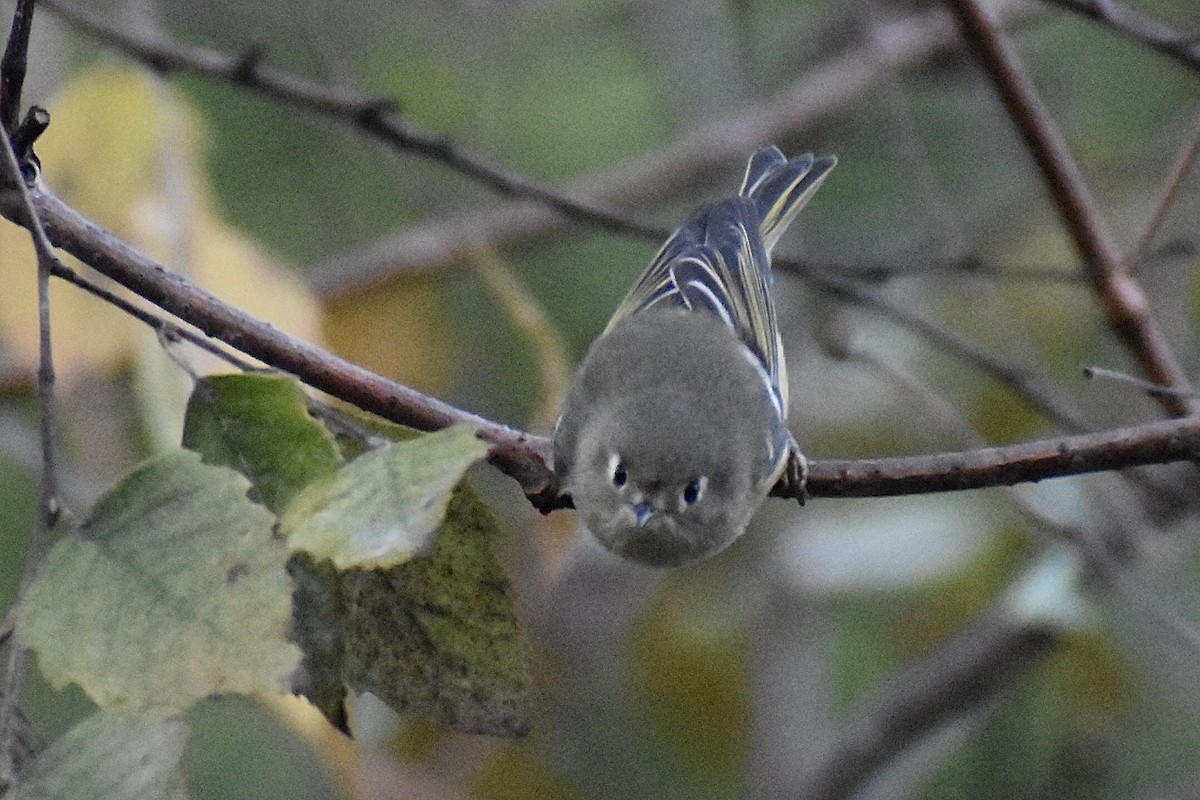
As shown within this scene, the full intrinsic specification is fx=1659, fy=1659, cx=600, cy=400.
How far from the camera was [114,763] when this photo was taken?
4.12 feet

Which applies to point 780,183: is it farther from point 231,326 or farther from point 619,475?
point 231,326

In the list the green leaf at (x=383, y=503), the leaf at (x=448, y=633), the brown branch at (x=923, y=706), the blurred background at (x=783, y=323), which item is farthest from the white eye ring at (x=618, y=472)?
the brown branch at (x=923, y=706)

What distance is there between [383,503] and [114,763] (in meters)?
0.28

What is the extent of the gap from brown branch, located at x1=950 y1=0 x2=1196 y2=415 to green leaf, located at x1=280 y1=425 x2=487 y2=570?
165 centimetres

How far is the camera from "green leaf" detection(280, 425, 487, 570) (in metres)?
1.29

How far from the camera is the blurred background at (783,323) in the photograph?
293cm

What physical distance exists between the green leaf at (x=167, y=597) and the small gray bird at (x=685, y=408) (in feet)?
2.66

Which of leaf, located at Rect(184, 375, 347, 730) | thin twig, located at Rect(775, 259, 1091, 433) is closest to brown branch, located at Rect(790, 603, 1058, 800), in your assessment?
thin twig, located at Rect(775, 259, 1091, 433)

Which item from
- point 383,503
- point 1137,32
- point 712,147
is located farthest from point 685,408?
point 712,147

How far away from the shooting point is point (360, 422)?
163 centimetres

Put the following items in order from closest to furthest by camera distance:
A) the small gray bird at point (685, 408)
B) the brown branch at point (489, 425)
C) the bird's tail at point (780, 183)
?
1. the brown branch at point (489, 425)
2. the small gray bird at point (685, 408)
3. the bird's tail at point (780, 183)

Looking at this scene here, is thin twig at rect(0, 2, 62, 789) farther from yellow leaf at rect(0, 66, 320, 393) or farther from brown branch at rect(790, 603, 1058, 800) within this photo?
brown branch at rect(790, 603, 1058, 800)

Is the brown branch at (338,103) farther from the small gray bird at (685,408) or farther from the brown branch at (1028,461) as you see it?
the brown branch at (1028,461)

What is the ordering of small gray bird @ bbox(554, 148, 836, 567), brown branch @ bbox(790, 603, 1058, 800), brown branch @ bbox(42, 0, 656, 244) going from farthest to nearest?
brown branch @ bbox(790, 603, 1058, 800), brown branch @ bbox(42, 0, 656, 244), small gray bird @ bbox(554, 148, 836, 567)
